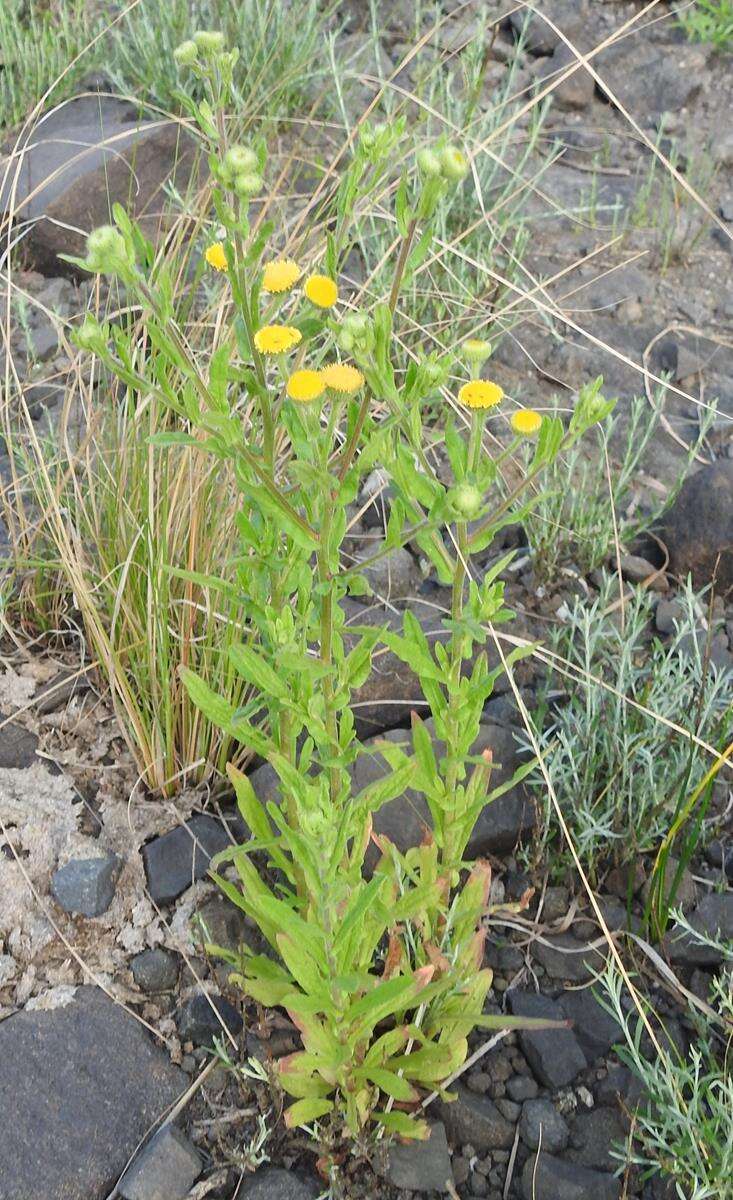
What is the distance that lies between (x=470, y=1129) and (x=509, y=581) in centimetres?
130

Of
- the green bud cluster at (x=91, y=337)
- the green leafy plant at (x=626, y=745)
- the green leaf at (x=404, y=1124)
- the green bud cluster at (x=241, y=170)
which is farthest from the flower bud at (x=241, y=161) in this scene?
the green leaf at (x=404, y=1124)

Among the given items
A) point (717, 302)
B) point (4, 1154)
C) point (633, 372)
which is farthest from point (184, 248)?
point (4, 1154)

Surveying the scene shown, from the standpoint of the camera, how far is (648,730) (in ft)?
7.58

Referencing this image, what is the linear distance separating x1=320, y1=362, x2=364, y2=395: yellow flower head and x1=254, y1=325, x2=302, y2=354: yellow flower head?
0.18 ft

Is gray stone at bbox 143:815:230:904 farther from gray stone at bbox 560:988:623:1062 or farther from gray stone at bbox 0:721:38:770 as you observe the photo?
gray stone at bbox 560:988:623:1062

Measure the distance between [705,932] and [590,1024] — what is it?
0.27m

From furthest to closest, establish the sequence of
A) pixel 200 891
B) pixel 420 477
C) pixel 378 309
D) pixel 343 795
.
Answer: pixel 200 891 < pixel 343 795 < pixel 420 477 < pixel 378 309

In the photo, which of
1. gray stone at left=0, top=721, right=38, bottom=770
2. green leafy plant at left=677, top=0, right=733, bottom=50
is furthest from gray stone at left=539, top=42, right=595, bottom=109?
gray stone at left=0, top=721, right=38, bottom=770

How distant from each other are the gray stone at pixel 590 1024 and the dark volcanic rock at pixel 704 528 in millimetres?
1107

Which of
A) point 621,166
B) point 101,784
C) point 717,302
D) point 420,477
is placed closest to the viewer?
point 420,477

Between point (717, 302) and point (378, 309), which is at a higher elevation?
point (378, 309)

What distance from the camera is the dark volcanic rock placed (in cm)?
281

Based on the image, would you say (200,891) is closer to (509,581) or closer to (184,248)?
(509,581)

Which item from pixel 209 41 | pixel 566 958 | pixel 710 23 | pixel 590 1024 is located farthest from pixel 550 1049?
pixel 710 23
